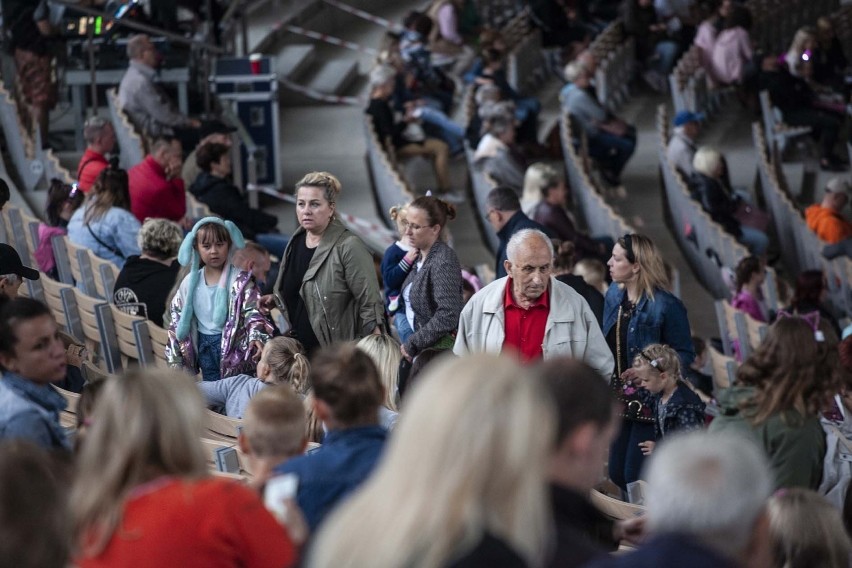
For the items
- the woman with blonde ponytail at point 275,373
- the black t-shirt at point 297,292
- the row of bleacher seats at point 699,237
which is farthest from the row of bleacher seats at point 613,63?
the woman with blonde ponytail at point 275,373

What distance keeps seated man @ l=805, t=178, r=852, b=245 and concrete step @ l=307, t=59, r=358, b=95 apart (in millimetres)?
5006

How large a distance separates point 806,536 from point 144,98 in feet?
25.4

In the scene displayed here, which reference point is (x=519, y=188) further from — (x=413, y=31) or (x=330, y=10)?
(x=330, y=10)

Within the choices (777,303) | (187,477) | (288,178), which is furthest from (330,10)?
(187,477)

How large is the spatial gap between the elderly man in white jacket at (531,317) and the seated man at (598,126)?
7.22 meters

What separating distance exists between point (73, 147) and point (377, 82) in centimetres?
258

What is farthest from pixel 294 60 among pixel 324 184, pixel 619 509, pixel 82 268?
pixel 619 509

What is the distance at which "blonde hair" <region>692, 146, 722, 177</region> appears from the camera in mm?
11500

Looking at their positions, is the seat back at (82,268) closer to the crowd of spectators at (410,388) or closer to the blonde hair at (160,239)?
the crowd of spectators at (410,388)

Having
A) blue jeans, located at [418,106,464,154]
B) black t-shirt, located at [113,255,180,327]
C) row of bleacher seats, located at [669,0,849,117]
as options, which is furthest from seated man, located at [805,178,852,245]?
black t-shirt, located at [113,255,180,327]

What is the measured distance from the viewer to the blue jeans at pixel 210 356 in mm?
5914

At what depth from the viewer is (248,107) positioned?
1180 centimetres

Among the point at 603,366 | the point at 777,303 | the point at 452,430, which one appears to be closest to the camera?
the point at 452,430

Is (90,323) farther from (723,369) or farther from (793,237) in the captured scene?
(793,237)
